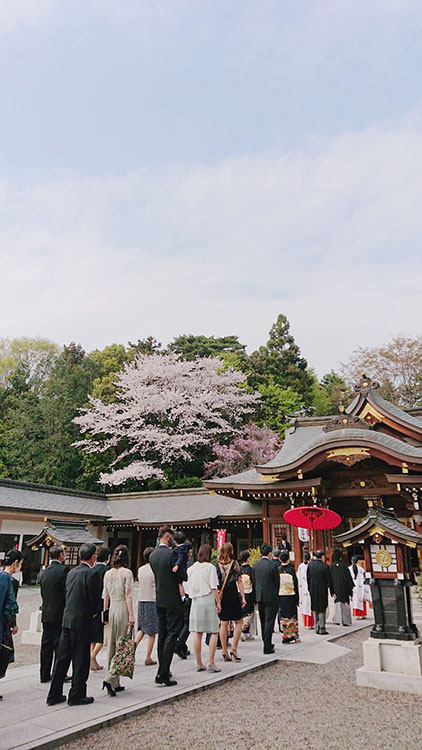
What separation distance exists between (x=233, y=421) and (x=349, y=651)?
Result: 83.3 ft

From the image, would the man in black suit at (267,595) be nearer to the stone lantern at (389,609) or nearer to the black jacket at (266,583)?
the black jacket at (266,583)

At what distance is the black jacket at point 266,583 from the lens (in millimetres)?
7578

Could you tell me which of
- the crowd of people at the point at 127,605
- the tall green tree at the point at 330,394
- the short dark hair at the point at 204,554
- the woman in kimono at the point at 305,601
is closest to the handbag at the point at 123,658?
the crowd of people at the point at 127,605

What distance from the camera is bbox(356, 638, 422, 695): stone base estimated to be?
5875 millimetres

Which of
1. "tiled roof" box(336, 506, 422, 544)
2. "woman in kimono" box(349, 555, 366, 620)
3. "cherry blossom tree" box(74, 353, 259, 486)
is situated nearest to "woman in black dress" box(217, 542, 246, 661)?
"tiled roof" box(336, 506, 422, 544)

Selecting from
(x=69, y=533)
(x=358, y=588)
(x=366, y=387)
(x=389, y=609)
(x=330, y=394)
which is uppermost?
(x=330, y=394)

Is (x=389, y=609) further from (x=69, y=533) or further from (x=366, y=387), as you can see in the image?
(x=366, y=387)

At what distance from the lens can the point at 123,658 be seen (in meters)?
5.25

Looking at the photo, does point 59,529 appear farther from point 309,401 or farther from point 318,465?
point 309,401

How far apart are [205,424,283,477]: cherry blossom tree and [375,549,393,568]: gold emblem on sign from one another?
23.6 meters

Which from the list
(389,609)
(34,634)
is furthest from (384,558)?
(34,634)

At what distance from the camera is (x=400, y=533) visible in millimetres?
6762

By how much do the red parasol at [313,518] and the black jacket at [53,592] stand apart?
8058 mm

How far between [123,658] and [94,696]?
511mm
